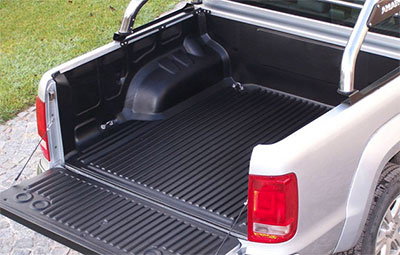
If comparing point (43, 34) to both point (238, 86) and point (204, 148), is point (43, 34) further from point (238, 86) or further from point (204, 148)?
point (204, 148)

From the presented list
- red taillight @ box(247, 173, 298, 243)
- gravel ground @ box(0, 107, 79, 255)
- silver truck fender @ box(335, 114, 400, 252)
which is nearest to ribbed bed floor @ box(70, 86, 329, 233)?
red taillight @ box(247, 173, 298, 243)

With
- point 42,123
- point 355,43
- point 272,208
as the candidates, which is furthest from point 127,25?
point 272,208

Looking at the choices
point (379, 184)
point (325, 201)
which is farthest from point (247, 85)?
point (325, 201)

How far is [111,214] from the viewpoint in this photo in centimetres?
358

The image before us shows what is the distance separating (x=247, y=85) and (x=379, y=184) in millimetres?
1563

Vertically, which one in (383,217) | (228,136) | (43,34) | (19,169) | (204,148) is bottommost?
(383,217)

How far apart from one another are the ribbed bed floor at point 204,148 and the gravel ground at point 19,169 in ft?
2.70

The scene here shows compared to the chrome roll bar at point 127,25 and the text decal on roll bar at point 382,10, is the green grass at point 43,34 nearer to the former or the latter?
the chrome roll bar at point 127,25

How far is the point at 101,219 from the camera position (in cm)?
353

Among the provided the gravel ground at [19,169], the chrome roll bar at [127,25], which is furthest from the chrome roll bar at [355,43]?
the gravel ground at [19,169]

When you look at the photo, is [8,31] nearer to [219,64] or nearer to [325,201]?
[219,64]

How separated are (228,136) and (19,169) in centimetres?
194

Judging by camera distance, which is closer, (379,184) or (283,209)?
(283,209)

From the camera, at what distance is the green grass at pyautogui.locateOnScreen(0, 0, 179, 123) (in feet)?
21.9
